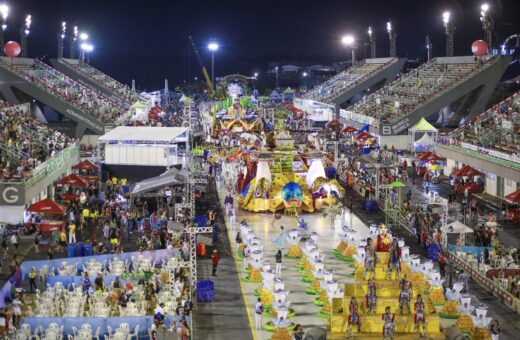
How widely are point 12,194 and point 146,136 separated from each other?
15083 mm

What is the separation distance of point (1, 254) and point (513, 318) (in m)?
18.6

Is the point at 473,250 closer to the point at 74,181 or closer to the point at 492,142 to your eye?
the point at 492,142

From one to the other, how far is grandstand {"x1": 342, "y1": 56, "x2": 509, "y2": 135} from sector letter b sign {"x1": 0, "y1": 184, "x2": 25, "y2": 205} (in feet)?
114

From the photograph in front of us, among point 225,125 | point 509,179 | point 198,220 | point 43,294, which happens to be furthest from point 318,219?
point 225,125

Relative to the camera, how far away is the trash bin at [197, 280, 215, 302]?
27688 mm

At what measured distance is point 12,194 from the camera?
37.2 metres

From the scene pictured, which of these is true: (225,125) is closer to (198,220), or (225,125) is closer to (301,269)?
(198,220)

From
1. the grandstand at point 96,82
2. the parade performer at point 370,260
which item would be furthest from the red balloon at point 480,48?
the parade performer at point 370,260

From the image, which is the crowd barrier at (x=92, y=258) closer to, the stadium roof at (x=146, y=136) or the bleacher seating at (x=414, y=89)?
the stadium roof at (x=146, y=136)

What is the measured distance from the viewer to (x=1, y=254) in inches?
1336

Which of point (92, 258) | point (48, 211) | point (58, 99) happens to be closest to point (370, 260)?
point (92, 258)

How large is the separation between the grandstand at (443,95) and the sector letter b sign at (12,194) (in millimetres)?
34734

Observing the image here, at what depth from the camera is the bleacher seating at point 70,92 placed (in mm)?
67250

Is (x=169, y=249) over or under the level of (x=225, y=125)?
under
